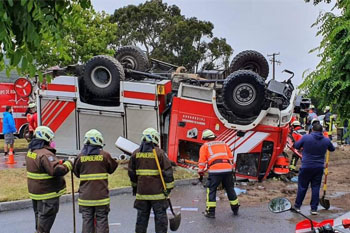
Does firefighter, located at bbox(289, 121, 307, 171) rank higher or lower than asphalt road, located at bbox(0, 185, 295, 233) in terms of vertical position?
higher

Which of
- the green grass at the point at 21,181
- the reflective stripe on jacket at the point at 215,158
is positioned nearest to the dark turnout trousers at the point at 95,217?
the reflective stripe on jacket at the point at 215,158

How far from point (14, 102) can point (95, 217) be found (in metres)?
12.2

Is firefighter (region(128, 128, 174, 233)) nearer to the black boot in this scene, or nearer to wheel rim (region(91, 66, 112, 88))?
the black boot

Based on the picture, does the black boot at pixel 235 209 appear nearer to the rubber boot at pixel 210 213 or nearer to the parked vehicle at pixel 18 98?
the rubber boot at pixel 210 213

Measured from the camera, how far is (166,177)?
16.7ft

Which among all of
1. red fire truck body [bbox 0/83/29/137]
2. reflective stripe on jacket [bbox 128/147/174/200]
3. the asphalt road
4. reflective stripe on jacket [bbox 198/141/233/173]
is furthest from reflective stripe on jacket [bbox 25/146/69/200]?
red fire truck body [bbox 0/83/29/137]

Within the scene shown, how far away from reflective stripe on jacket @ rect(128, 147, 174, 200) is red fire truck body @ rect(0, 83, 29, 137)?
1171 centimetres

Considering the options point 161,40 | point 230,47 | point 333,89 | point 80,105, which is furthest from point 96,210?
point 230,47

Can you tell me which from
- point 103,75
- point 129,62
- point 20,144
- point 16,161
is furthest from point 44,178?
point 20,144

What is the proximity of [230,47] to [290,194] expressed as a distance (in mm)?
31978

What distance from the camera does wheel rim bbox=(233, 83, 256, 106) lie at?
812 centimetres

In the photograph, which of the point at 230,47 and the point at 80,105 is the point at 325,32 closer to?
the point at 80,105

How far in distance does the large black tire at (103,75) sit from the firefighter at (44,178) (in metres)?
4.22

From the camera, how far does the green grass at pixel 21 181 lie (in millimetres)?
7312
